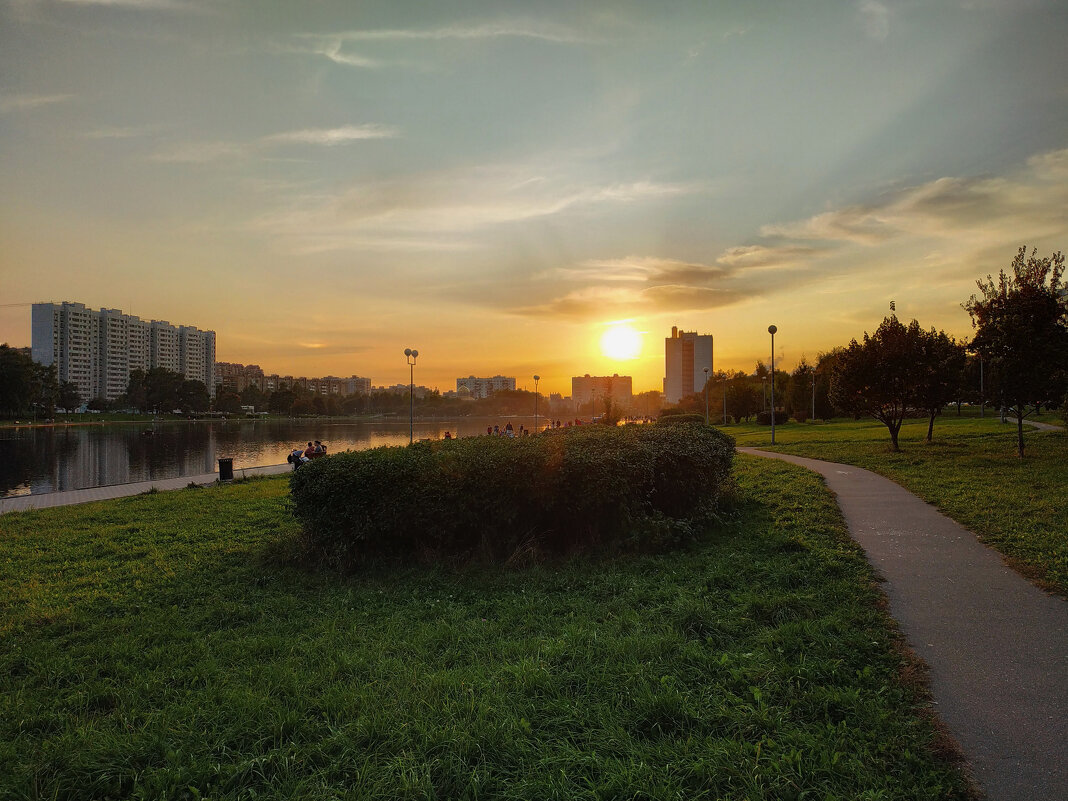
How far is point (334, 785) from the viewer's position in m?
2.73

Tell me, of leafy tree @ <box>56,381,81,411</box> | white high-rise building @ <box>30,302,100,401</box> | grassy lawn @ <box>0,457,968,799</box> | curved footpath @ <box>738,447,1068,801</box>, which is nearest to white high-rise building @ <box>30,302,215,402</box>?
white high-rise building @ <box>30,302,100,401</box>

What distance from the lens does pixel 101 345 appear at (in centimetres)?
15825

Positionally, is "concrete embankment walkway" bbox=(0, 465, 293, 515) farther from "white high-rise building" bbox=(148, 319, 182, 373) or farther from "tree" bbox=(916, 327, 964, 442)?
"white high-rise building" bbox=(148, 319, 182, 373)

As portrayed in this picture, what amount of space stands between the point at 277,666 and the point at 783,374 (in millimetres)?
83702

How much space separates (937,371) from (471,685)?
21803 mm

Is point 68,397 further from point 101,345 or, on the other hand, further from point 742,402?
point 742,402

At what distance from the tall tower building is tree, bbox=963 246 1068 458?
12048 centimetres

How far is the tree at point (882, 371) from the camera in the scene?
1814 centimetres

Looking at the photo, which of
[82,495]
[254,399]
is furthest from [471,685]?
[254,399]

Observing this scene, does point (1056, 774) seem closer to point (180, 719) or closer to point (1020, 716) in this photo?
point (1020, 716)

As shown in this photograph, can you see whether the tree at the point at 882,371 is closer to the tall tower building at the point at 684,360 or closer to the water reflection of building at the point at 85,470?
the water reflection of building at the point at 85,470

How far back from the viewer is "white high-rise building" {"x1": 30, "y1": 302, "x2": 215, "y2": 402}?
14850 centimetres

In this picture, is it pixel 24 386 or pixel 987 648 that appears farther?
pixel 24 386

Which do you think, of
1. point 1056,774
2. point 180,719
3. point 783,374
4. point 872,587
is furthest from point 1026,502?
point 783,374
